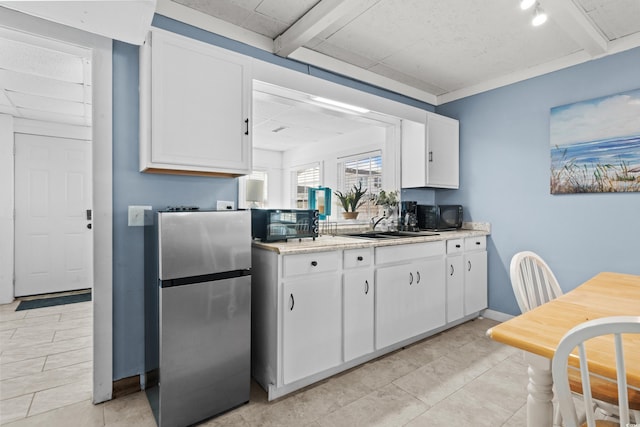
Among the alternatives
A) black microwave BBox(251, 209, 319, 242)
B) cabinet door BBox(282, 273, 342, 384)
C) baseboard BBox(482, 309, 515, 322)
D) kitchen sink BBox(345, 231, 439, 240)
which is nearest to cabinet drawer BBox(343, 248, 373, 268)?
cabinet door BBox(282, 273, 342, 384)

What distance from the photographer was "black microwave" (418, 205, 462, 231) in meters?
3.45

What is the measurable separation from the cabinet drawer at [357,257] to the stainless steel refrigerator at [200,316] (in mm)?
702

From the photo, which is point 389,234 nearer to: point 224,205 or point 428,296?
point 428,296

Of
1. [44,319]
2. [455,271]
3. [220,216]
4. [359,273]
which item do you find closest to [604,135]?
[455,271]

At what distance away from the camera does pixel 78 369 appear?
2361 mm

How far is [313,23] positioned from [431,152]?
1.86m

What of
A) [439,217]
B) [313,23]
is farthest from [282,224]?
[439,217]

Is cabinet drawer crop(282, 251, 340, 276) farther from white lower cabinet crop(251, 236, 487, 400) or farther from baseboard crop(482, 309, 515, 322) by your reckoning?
baseboard crop(482, 309, 515, 322)

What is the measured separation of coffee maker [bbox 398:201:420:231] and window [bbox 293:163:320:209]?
2755mm

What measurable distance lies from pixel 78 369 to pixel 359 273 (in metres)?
2.17

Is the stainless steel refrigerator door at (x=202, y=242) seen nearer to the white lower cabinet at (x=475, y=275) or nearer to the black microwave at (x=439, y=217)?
the black microwave at (x=439, y=217)

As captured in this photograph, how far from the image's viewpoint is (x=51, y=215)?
4332mm

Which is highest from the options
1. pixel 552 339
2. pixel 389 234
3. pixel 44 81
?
pixel 44 81

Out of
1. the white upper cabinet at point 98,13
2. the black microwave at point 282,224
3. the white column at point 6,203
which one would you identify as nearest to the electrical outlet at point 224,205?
the black microwave at point 282,224
